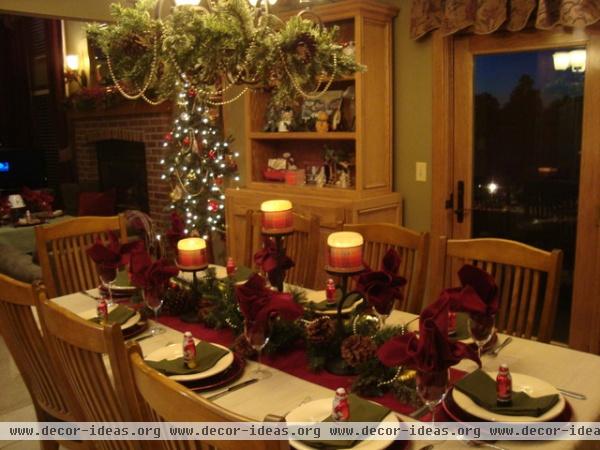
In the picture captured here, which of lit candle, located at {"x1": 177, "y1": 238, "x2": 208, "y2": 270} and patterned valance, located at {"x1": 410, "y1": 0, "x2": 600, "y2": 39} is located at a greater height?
patterned valance, located at {"x1": 410, "y1": 0, "x2": 600, "y2": 39}

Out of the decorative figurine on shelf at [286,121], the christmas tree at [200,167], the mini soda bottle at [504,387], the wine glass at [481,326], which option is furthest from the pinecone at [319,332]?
the christmas tree at [200,167]

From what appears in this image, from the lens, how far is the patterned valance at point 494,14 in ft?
9.41

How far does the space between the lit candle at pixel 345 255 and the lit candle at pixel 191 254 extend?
604mm

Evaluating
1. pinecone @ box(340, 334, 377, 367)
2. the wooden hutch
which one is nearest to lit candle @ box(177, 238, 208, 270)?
pinecone @ box(340, 334, 377, 367)

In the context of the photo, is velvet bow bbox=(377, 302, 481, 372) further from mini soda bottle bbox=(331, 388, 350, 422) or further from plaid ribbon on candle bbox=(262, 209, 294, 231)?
plaid ribbon on candle bbox=(262, 209, 294, 231)

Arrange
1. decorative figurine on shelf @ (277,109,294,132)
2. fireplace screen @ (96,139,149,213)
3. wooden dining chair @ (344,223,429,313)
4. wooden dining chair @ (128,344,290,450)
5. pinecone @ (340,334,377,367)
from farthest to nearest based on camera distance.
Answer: fireplace screen @ (96,139,149,213) < decorative figurine on shelf @ (277,109,294,132) < wooden dining chair @ (344,223,429,313) < pinecone @ (340,334,377,367) < wooden dining chair @ (128,344,290,450)

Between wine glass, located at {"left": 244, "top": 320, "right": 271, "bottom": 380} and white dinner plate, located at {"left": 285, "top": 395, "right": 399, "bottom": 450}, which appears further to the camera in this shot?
wine glass, located at {"left": 244, "top": 320, "right": 271, "bottom": 380}

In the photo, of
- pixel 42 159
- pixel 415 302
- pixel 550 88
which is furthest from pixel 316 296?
pixel 42 159

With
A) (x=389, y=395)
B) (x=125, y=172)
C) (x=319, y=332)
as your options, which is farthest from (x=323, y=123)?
(x=125, y=172)

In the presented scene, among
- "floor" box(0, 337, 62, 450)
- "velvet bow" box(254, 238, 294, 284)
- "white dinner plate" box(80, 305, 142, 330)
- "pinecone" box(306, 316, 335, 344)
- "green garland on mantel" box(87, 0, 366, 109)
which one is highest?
"green garland on mantel" box(87, 0, 366, 109)

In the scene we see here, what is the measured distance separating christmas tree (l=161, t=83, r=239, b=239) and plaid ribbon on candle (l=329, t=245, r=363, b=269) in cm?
320

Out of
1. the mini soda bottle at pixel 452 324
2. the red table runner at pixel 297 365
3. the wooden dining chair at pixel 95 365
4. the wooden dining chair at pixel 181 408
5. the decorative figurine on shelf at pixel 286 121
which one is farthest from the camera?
the decorative figurine on shelf at pixel 286 121

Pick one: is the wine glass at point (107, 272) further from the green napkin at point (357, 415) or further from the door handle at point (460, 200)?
the door handle at point (460, 200)

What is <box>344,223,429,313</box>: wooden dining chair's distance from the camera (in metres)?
2.45
